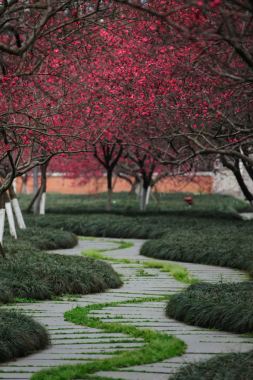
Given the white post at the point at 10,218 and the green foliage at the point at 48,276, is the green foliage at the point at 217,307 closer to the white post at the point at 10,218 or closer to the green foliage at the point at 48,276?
the green foliage at the point at 48,276

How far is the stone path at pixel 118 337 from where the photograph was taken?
895 centimetres

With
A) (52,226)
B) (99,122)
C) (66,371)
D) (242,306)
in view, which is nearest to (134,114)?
(99,122)

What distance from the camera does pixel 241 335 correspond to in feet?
34.8

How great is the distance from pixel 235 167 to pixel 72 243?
4.46 metres

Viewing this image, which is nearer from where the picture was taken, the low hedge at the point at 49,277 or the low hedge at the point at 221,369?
the low hedge at the point at 221,369

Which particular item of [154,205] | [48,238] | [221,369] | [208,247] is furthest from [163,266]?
[154,205]

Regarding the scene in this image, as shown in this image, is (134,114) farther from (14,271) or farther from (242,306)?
(242,306)

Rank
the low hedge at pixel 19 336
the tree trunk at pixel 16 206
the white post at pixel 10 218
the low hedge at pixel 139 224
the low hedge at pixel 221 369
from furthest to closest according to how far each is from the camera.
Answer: the low hedge at pixel 139 224 < the tree trunk at pixel 16 206 < the white post at pixel 10 218 < the low hedge at pixel 19 336 < the low hedge at pixel 221 369

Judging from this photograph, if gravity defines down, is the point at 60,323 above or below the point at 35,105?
below

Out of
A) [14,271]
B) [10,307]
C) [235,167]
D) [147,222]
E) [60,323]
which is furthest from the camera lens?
[147,222]

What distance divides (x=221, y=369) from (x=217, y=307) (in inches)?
134

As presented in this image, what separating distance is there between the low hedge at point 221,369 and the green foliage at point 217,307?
2242 millimetres

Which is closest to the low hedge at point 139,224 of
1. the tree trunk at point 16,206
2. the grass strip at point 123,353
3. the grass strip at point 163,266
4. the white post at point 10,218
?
the tree trunk at point 16,206

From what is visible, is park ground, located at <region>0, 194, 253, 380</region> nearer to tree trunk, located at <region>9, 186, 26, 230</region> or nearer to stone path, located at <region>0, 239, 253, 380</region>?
stone path, located at <region>0, 239, 253, 380</region>
